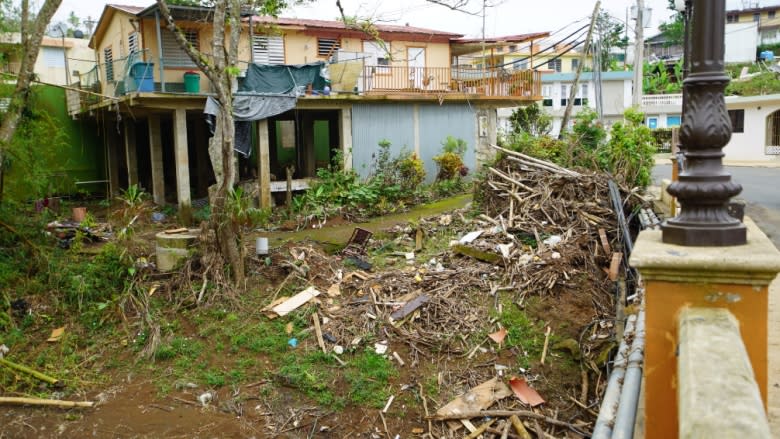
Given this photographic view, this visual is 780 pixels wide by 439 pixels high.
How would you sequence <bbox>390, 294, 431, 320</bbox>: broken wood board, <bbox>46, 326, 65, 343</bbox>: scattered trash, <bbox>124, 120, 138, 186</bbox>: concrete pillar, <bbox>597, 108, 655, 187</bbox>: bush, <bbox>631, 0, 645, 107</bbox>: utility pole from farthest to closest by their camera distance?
<bbox>124, 120, 138, 186</bbox>: concrete pillar → <bbox>631, 0, 645, 107</bbox>: utility pole → <bbox>597, 108, 655, 187</bbox>: bush → <bbox>46, 326, 65, 343</bbox>: scattered trash → <bbox>390, 294, 431, 320</bbox>: broken wood board

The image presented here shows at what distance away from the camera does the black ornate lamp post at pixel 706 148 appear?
2783 mm

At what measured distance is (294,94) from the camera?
16.5 meters

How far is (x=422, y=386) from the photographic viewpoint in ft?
25.7

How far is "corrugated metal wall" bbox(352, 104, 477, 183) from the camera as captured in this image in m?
18.2

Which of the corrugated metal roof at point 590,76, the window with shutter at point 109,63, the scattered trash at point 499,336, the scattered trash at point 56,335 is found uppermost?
the corrugated metal roof at point 590,76

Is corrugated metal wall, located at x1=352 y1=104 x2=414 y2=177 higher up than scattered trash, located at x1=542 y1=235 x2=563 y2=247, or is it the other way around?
corrugated metal wall, located at x1=352 y1=104 x2=414 y2=177

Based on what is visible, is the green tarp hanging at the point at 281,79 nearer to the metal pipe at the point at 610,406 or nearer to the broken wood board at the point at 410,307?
the broken wood board at the point at 410,307

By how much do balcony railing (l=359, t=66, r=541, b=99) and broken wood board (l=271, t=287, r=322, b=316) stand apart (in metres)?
11.1

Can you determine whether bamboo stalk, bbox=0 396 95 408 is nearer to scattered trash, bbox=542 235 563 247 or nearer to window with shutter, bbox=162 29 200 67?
scattered trash, bbox=542 235 563 247

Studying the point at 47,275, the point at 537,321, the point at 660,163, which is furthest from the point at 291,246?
the point at 660,163

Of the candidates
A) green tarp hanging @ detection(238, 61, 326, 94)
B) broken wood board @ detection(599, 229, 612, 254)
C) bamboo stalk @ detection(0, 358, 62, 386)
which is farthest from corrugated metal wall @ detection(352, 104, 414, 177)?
bamboo stalk @ detection(0, 358, 62, 386)

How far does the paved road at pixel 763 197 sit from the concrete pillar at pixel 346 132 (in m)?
8.11

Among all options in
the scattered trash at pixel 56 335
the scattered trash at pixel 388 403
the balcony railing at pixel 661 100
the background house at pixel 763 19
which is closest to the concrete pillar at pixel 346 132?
the scattered trash at pixel 56 335

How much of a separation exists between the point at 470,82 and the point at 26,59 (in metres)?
13.8
